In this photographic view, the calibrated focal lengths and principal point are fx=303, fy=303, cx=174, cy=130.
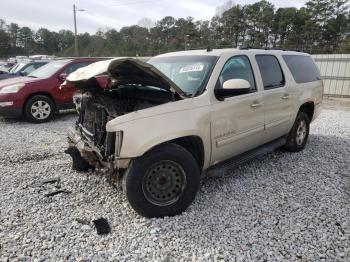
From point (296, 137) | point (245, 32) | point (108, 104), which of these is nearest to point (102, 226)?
point (108, 104)

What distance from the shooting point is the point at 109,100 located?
3.88 meters

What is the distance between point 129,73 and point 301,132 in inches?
150

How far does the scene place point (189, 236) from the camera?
304cm

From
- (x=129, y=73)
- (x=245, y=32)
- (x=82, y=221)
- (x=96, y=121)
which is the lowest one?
(x=82, y=221)

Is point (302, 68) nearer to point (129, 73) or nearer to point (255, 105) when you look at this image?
point (255, 105)

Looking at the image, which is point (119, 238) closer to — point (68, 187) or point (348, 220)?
point (68, 187)

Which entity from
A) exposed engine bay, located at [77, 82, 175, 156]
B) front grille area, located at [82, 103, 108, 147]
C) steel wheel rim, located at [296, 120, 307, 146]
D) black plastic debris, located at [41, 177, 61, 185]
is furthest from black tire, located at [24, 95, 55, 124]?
steel wheel rim, located at [296, 120, 307, 146]

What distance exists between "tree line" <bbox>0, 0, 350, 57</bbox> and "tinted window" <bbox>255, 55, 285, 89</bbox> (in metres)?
15.2

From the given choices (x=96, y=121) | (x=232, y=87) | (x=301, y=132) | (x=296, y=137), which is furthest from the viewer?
(x=301, y=132)

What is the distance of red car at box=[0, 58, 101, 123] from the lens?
779 centimetres

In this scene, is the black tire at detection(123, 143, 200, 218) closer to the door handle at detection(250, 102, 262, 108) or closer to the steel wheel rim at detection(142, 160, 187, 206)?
the steel wheel rim at detection(142, 160, 187, 206)

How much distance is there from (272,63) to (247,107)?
4.01 feet

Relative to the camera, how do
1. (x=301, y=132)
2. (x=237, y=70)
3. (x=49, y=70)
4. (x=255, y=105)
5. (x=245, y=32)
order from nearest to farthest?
(x=237, y=70)
(x=255, y=105)
(x=301, y=132)
(x=49, y=70)
(x=245, y=32)

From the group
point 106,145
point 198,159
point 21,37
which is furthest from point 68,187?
point 21,37
